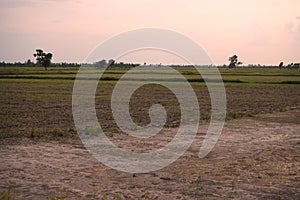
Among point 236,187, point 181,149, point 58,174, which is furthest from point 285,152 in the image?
point 58,174

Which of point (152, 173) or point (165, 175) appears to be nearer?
point (165, 175)

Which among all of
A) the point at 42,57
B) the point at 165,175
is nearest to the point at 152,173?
the point at 165,175

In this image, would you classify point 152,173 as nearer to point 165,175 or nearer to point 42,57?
point 165,175

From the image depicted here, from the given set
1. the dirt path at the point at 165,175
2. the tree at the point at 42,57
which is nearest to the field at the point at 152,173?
the dirt path at the point at 165,175

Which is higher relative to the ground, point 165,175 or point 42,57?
point 42,57

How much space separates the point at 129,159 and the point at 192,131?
5285mm

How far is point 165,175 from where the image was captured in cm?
866

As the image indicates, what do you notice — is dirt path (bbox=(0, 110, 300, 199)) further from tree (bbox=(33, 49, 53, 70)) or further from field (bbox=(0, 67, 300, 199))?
tree (bbox=(33, 49, 53, 70))

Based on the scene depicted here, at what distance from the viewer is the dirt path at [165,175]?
7.35 metres

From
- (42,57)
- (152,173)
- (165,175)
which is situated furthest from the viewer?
(42,57)

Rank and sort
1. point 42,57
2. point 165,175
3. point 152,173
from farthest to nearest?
point 42,57 → point 152,173 → point 165,175

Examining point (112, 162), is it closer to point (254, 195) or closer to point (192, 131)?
point (254, 195)

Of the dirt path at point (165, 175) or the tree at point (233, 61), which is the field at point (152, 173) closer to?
the dirt path at point (165, 175)

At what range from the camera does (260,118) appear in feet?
64.3
